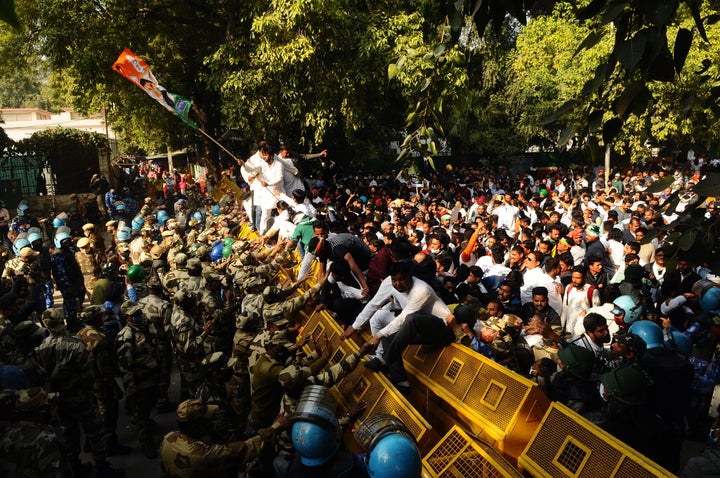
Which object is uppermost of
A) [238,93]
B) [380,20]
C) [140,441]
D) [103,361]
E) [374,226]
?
[380,20]

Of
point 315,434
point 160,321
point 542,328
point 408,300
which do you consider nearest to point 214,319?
point 160,321

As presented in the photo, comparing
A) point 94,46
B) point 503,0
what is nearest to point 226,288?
point 503,0

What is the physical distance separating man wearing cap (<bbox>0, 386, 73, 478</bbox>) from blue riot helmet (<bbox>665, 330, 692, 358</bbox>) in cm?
517

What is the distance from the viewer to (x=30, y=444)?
13.9ft

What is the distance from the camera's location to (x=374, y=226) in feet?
33.4

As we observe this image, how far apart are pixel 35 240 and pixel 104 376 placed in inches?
252

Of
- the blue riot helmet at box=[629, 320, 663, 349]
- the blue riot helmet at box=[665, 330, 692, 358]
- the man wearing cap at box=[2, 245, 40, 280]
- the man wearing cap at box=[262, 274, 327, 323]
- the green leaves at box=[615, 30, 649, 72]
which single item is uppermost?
the green leaves at box=[615, 30, 649, 72]

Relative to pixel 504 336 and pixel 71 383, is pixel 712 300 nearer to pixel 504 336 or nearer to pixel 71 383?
pixel 504 336

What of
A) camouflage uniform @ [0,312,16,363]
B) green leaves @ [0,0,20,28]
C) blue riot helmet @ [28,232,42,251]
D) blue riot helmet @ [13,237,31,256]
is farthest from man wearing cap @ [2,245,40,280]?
green leaves @ [0,0,20,28]

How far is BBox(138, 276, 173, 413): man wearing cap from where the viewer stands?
270 inches

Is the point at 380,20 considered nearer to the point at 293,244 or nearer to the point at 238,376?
the point at 293,244

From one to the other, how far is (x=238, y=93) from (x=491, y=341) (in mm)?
12336

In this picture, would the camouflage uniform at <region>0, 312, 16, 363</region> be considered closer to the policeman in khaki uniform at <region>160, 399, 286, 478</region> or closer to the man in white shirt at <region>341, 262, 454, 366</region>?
the policeman in khaki uniform at <region>160, 399, 286, 478</region>

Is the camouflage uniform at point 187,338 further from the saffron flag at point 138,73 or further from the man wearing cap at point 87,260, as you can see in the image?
the saffron flag at point 138,73
